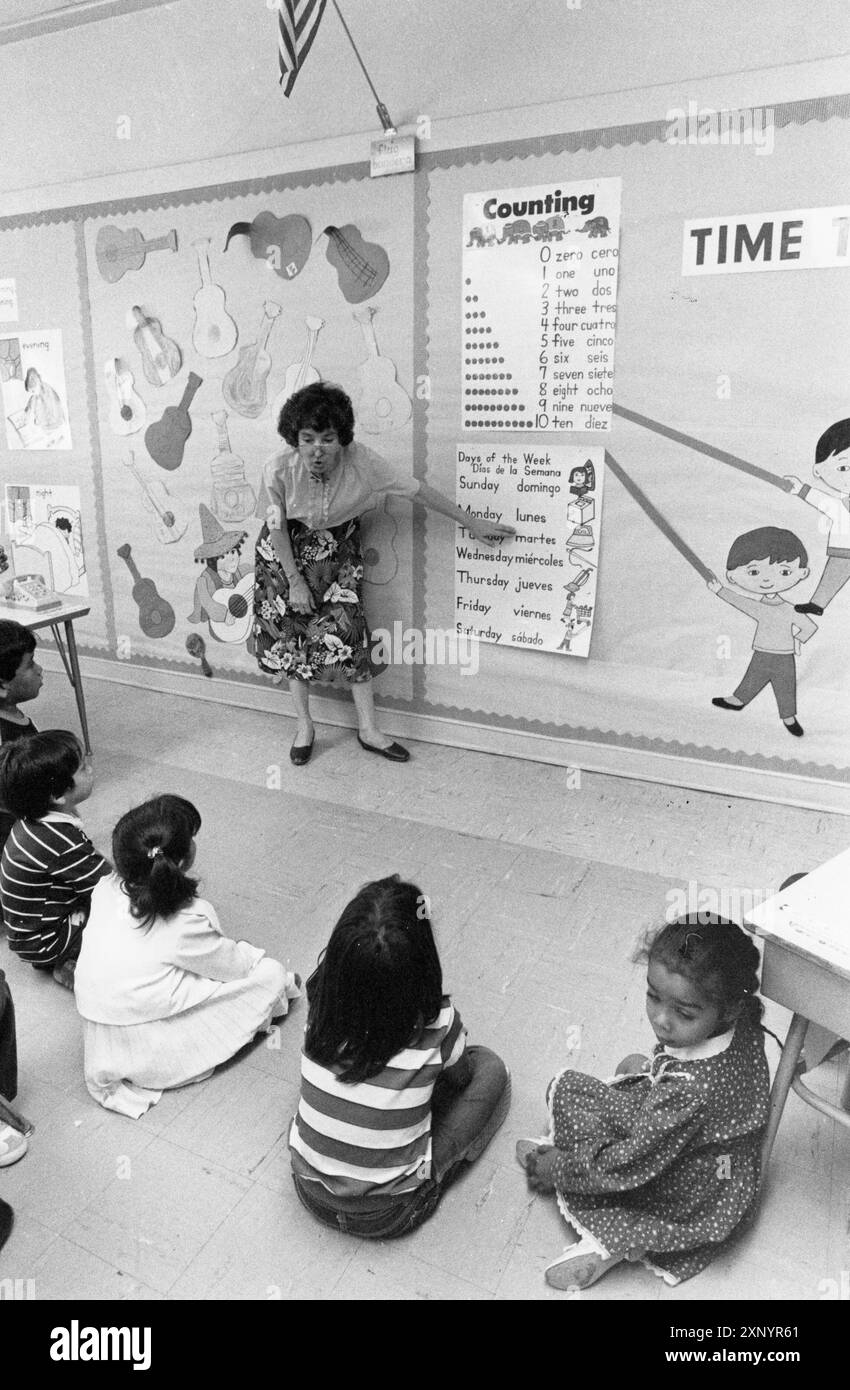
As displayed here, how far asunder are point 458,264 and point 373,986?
2.58 meters

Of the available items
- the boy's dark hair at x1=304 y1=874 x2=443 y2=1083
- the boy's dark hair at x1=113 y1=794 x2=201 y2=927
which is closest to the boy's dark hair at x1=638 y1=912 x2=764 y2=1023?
the boy's dark hair at x1=304 y1=874 x2=443 y2=1083

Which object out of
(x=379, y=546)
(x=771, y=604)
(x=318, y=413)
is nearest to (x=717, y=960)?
(x=771, y=604)

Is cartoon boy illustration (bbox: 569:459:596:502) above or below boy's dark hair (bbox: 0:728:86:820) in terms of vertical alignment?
above

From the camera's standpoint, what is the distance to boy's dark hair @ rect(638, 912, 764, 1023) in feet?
Result: 4.37

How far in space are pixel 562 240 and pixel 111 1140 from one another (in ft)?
9.12

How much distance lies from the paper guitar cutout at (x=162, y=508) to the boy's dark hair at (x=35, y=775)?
2.09m

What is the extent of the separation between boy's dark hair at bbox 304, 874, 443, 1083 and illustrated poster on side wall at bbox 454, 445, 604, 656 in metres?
1.94

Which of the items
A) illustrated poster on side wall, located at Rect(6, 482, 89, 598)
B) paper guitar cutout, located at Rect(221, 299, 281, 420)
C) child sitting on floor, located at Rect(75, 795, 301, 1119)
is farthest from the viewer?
illustrated poster on side wall, located at Rect(6, 482, 89, 598)

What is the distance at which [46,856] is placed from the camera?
2053mm

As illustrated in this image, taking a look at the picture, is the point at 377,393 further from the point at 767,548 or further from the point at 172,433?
the point at 767,548

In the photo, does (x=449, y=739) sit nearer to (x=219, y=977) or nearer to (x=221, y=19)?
(x=219, y=977)

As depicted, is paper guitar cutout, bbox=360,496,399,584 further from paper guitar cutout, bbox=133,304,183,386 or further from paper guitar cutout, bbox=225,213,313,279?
paper guitar cutout, bbox=133,304,183,386

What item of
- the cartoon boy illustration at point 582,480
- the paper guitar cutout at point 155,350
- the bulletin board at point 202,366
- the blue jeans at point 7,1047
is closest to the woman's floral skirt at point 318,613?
the bulletin board at point 202,366
